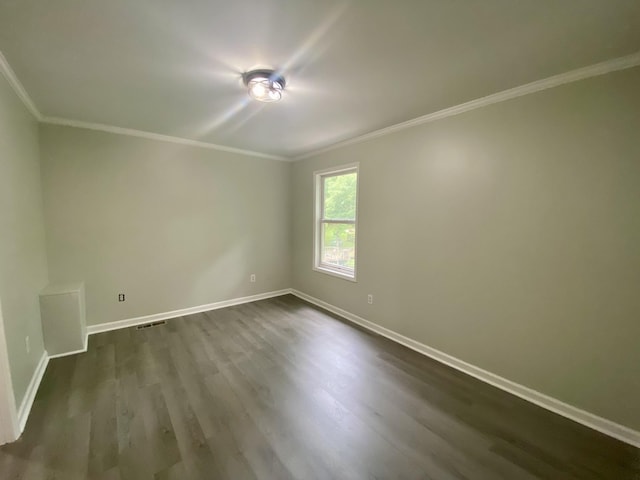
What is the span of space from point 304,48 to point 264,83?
17.9 inches

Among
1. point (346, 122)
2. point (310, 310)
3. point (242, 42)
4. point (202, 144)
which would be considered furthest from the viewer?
point (310, 310)

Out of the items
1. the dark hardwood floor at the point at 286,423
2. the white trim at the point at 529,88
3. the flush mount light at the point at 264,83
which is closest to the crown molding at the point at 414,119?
the white trim at the point at 529,88

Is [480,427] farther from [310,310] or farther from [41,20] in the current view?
[41,20]

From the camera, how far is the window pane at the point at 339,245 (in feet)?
12.4

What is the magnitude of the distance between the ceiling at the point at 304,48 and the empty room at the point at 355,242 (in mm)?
15

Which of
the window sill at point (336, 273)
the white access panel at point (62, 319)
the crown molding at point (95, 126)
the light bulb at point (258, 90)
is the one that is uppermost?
the crown molding at point (95, 126)

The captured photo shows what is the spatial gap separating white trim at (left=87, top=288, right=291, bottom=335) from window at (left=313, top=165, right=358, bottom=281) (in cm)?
113

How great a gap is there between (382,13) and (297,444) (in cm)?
243

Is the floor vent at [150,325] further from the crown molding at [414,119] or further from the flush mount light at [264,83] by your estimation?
the flush mount light at [264,83]

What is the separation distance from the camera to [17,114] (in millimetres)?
2139

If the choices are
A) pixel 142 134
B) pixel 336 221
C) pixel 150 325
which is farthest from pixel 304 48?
pixel 150 325

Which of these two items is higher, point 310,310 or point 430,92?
point 430,92

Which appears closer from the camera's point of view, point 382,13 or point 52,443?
point 382,13

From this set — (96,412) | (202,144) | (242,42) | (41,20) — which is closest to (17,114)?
(41,20)
